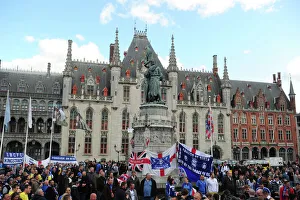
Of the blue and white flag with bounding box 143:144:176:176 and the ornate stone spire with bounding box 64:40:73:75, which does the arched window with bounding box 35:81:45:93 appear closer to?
the ornate stone spire with bounding box 64:40:73:75

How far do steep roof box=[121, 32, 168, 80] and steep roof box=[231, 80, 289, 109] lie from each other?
634 inches

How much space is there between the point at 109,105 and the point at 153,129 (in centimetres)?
2688

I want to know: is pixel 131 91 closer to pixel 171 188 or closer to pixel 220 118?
pixel 220 118

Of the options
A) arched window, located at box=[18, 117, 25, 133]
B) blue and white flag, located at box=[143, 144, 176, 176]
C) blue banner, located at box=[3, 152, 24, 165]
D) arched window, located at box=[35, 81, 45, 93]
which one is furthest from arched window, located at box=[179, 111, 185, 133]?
blue and white flag, located at box=[143, 144, 176, 176]

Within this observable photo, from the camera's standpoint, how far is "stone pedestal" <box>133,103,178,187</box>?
18.3m

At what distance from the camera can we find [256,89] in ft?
185

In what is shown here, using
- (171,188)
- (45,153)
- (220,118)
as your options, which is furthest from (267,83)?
(171,188)

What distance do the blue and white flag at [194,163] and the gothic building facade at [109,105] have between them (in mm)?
26928

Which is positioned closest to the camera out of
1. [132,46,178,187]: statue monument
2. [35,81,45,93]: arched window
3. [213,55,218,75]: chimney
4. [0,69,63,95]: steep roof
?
[132,46,178,187]: statue monument

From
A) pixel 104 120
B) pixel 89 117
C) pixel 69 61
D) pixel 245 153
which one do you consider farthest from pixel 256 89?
pixel 69 61

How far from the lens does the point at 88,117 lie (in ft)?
144

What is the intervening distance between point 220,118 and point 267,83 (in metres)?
16.0

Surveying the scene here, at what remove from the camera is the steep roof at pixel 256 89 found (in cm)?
5478

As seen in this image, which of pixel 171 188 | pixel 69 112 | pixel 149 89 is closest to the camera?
pixel 171 188
